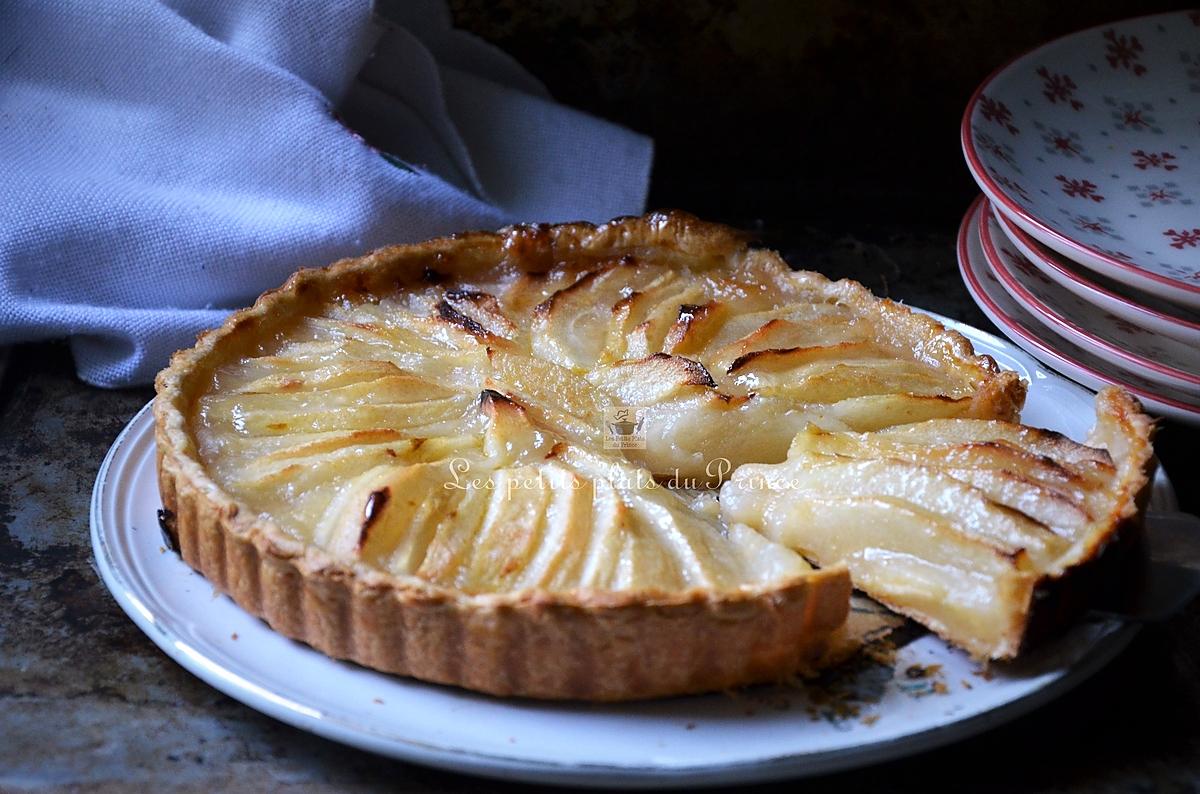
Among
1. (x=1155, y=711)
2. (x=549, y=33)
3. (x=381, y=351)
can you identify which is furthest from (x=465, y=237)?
(x=1155, y=711)

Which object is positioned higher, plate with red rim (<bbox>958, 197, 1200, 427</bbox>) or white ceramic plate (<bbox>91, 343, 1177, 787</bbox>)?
plate with red rim (<bbox>958, 197, 1200, 427</bbox>)

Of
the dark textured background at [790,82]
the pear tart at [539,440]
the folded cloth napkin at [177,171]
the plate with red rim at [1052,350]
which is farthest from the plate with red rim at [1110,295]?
the folded cloth napkin at [177,171]

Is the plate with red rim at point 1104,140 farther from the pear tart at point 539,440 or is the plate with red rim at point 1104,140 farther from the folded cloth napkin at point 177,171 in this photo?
the folded cloth napkin at point 177,171

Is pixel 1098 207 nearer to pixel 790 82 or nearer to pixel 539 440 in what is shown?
pixel 790 82

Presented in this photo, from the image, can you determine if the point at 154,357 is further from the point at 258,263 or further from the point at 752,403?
the point at 752,403

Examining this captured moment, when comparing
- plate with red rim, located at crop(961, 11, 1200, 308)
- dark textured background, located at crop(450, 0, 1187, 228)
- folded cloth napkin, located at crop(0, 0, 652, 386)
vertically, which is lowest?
folded cloth napkin, located at crop(0, 0, 652, 386)

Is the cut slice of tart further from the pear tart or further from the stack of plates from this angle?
the stack of plates

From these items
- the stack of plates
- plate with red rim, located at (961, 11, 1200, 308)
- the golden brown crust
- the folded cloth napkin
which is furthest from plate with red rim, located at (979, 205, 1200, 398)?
the folded cloth napkin
